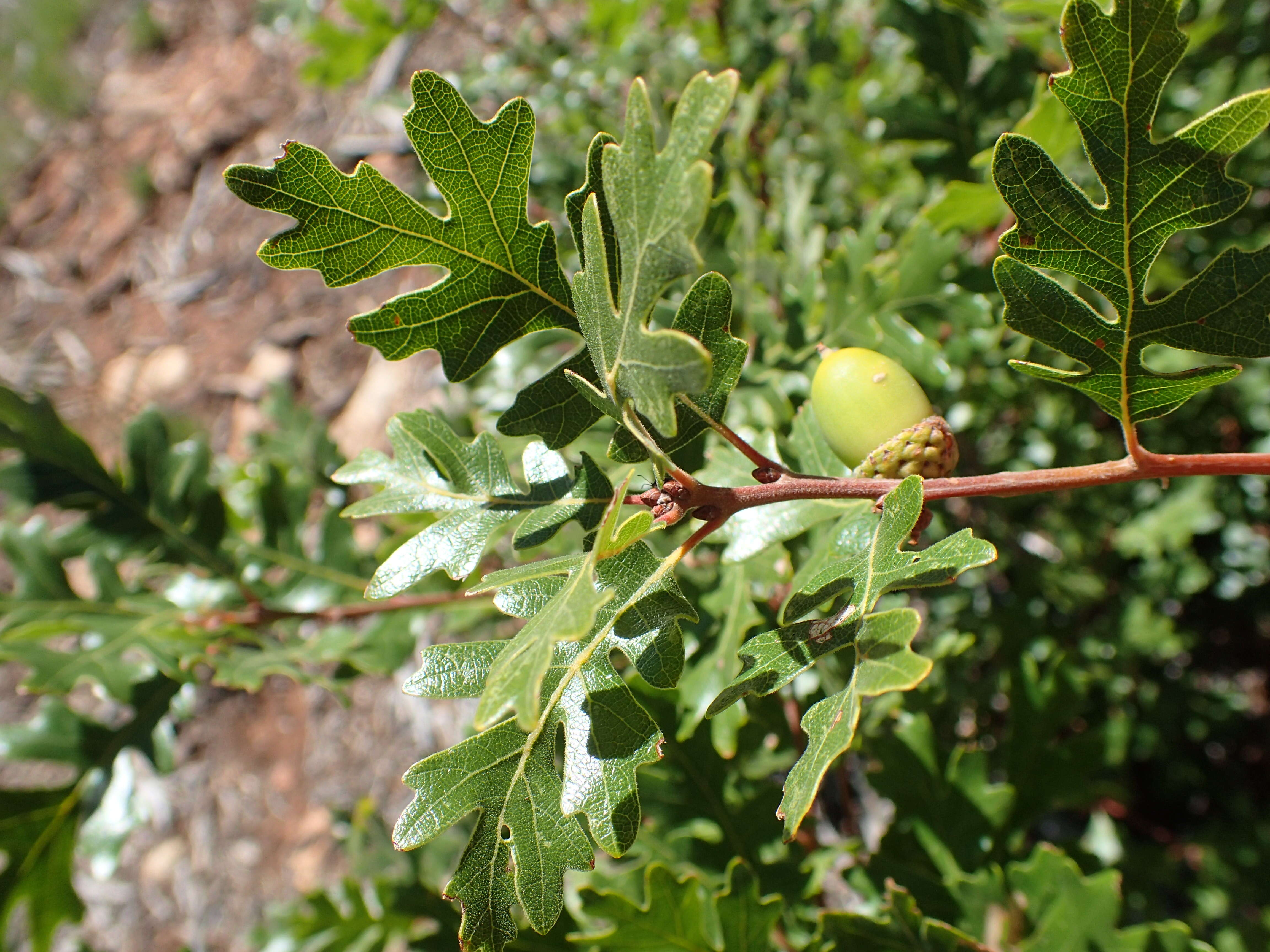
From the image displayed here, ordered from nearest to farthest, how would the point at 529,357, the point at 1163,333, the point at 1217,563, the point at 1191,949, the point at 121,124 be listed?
the point at 1163,333 < the point at 1191,949 < the point at 529,357 < the point at 1217,563 < the point at 121,124

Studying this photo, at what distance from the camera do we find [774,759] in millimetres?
1599

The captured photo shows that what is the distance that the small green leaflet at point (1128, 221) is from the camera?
2.45 ft

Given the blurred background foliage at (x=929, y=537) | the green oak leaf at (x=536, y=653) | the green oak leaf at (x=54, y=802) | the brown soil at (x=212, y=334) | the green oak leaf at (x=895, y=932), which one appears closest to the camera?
the green oak leaf at (x=536, y=653)

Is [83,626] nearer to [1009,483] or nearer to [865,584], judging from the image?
[865,584]

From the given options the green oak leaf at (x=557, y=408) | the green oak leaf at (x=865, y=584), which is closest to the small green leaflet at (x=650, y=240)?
the green oak leaf at (x=557, y=408)

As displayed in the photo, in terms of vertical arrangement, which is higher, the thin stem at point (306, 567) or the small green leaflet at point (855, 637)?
the small green leaflet at point (855, 637)

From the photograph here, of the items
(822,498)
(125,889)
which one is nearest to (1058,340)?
(822,498)

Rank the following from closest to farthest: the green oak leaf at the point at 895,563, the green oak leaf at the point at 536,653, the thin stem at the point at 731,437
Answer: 1. the green oak leaf at the point at 536,653
2. the green oak leaf at the point at 895,563
3. the thin stem at the point at 731,437

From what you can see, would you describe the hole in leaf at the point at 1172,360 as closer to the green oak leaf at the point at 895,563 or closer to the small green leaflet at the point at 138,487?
the green oak leaf at the point at 895,563

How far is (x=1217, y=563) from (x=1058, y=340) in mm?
1822

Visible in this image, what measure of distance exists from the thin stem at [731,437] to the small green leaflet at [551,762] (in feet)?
0.51

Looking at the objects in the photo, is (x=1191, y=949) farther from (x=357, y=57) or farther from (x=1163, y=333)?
(x=357, y=57)

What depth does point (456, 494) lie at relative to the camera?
3.61 ft

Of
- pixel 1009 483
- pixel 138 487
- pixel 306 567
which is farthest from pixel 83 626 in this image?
pixel 1009 483
